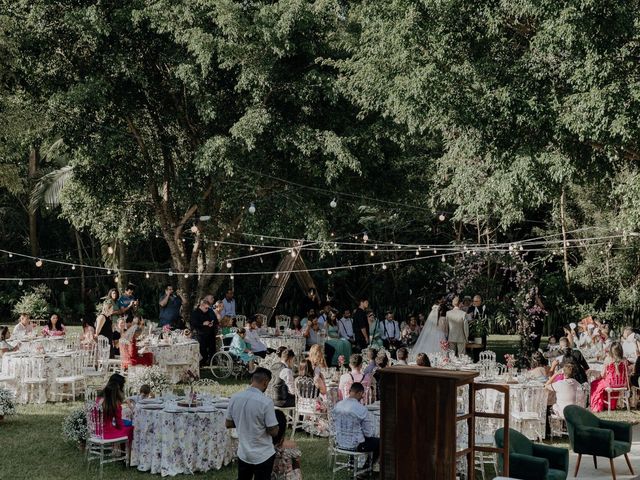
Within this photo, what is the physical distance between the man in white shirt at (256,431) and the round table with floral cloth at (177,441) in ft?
8.90

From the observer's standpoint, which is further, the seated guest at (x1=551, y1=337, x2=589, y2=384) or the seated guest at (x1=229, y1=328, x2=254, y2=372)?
the seated guest at (x1=229, y1=328, x2=254, y2=372)

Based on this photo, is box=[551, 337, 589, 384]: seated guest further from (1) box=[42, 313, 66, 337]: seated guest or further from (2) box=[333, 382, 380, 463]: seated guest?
(1) box=[42, 313, 66, 337]: seated guest

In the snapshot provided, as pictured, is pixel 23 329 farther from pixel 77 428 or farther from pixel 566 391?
pixel 566 391

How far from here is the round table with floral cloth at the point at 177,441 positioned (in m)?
10.2

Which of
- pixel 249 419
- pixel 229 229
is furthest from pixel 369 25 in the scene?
pixel 249 419

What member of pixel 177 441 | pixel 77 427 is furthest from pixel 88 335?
pixel 177 441

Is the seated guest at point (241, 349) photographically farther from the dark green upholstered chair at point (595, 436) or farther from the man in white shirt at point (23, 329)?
the dark green upholstered chair at point (595, 436)

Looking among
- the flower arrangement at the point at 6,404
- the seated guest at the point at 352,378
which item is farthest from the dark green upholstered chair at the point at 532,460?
the flower arrangement at the point at 6,404

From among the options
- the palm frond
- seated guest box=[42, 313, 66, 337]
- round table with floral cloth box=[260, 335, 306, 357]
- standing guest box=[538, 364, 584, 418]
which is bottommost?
standing guest box=[538, 364, 584, 418]

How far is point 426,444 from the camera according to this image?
724 centimetres

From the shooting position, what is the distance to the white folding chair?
1019 centimetres

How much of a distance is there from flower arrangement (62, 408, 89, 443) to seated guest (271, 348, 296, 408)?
2414 millimetres

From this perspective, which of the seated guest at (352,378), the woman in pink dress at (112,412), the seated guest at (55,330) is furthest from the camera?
the seated guest at (55,330)

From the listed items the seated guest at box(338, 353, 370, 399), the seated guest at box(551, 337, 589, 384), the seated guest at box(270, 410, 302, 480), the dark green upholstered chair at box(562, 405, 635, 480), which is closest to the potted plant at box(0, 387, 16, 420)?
the seated guest at box(338, 353, 370, 399)
